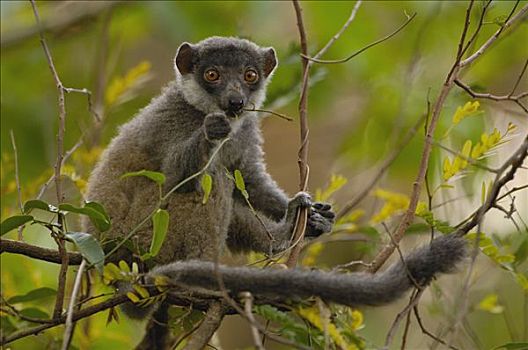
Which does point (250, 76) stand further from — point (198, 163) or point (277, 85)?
point (277, 85)

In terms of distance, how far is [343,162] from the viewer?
336 inches

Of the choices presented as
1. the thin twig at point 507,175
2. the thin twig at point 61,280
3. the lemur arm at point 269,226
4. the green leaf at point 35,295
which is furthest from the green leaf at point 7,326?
the thin twig at point 507,175

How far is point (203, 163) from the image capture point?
18.1 ft

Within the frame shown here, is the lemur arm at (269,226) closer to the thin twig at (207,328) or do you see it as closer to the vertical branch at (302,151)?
the vertical branch at (302,151)

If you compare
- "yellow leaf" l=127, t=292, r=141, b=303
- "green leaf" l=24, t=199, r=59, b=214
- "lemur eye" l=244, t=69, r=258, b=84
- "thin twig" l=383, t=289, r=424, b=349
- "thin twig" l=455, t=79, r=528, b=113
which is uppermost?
"lemur eye" l=244, t=69, r=258, b=84

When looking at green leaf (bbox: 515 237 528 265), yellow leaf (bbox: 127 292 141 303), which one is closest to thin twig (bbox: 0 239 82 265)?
yellow leaf (bbox: 127 292 141 303)

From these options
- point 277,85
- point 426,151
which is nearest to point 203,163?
point 426,151

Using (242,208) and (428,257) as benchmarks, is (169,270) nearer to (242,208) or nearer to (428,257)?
(428,257)

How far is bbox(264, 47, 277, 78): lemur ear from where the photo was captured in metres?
6.22

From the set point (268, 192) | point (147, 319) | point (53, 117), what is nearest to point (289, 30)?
point (53, 117)

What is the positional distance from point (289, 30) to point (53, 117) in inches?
173

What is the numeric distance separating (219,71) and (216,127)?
2.95ft

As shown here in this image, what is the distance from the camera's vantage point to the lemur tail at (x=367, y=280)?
3781 mm

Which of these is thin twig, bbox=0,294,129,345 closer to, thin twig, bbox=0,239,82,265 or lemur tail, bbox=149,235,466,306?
thin twig, bbox=0,239,82,265
